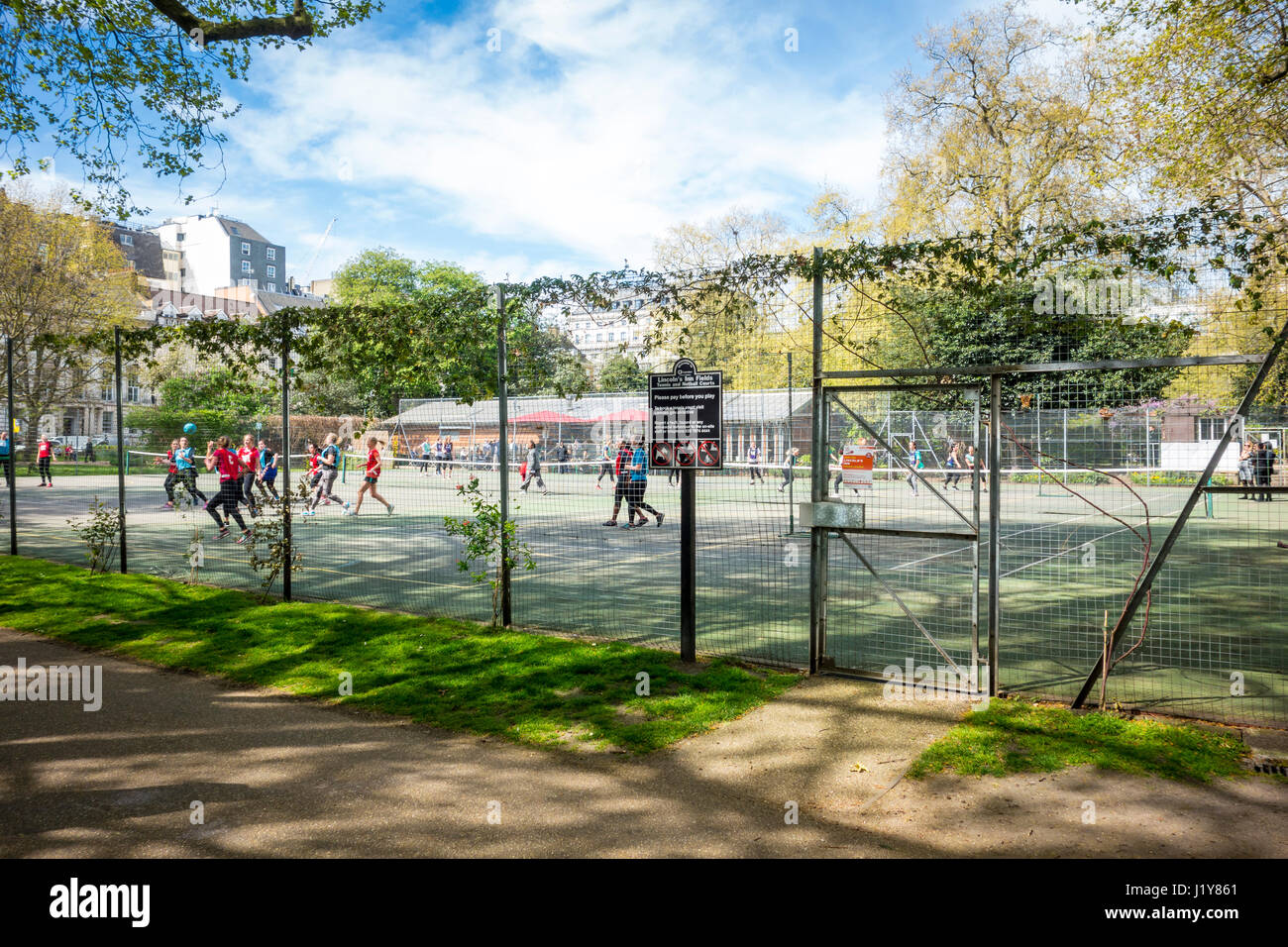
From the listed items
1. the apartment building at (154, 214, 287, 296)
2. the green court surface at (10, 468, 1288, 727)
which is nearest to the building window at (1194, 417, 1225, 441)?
the green court surface at (10, 468, 1288, 727)

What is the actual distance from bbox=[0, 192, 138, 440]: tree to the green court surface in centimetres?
2307

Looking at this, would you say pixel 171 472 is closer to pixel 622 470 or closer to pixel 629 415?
pixel 622 470

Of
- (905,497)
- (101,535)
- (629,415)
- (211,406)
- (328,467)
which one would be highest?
(211,406)

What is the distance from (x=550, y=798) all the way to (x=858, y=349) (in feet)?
14.4

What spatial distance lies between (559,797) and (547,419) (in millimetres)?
5516

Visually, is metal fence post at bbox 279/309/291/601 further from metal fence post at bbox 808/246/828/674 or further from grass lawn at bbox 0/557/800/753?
metal fence post at bbox 808/246/828/674

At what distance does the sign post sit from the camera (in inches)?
271

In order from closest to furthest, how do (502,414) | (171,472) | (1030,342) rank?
(1030,342)
(502,414)
(171,472)

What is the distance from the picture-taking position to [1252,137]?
46.8 feet

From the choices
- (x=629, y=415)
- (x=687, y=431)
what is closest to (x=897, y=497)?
(x=687, y=431)

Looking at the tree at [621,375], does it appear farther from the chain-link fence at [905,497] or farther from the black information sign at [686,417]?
the black information sign at [686,417]

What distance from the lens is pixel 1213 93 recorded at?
47.4 feet
